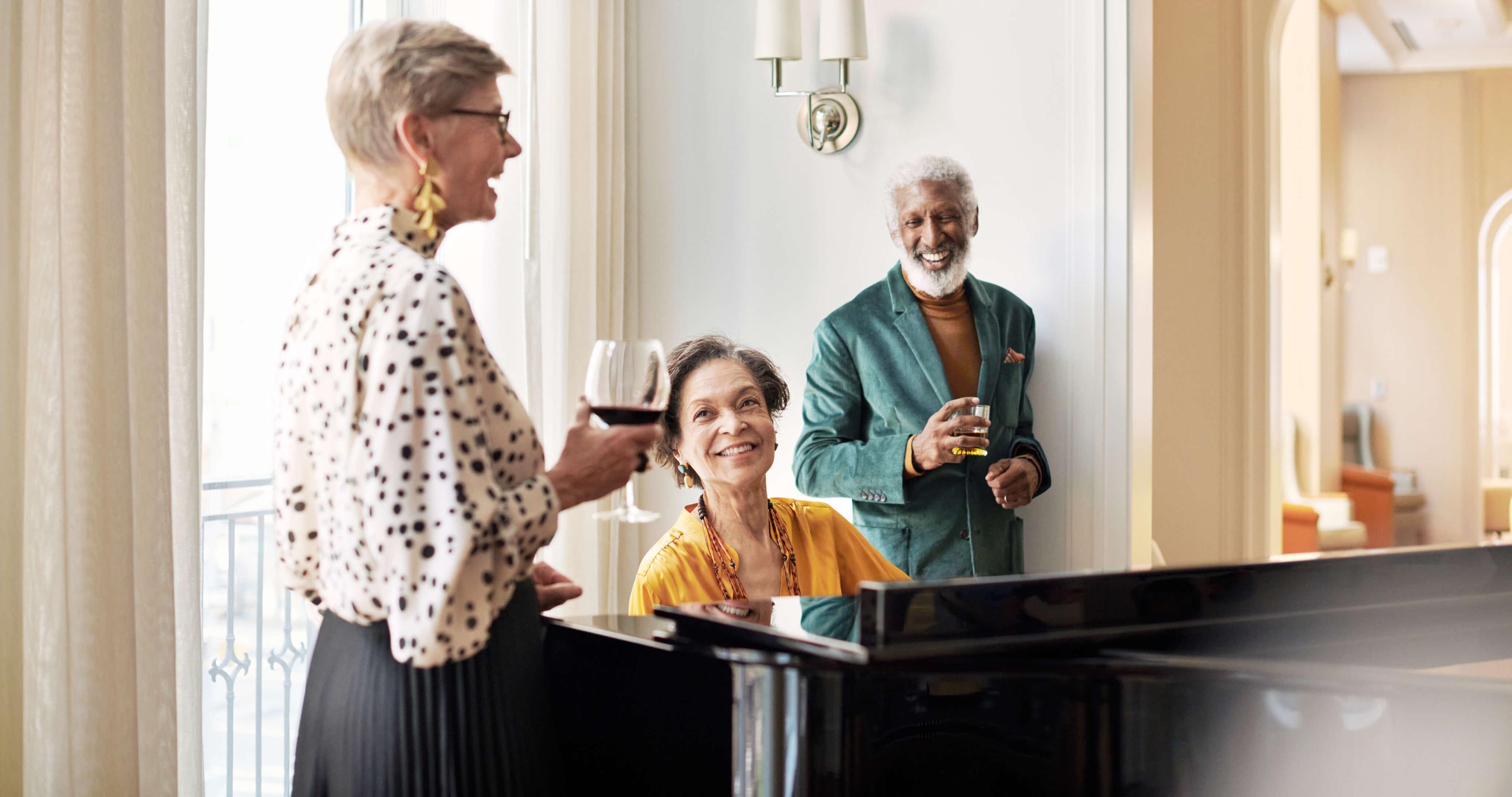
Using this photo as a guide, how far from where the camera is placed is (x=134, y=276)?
76.4 inches

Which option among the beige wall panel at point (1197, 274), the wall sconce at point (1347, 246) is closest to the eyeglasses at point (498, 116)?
the beige wall panel at point (1197, 274)

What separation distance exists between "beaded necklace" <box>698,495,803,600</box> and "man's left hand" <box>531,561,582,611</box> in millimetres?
510

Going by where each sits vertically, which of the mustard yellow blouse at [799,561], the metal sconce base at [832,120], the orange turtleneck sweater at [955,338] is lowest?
the mustard yellow blouse at [799,561]

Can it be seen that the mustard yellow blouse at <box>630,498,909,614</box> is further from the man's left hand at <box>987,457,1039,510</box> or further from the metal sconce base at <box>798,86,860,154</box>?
the metal sconce base at <box>798,86,860,154</box>

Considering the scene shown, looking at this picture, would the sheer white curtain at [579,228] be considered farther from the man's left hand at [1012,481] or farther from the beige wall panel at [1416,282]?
the beige wall panel at [1416,282]

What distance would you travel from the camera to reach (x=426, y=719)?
1.43m

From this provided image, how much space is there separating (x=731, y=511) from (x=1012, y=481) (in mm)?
940

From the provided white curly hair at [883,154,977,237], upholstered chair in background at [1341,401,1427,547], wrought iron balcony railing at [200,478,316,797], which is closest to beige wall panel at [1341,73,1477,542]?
upholstered chair in background at [1341,401,1427,547]

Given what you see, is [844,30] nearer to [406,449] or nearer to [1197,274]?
[1197,274]

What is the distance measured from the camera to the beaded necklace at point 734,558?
7.64 feet

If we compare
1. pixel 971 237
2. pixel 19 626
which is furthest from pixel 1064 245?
pixel 19 626

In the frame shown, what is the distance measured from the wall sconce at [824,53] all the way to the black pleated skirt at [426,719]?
7.99 feet

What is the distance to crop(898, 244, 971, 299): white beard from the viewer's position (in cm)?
312

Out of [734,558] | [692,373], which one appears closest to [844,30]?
[692,373]
